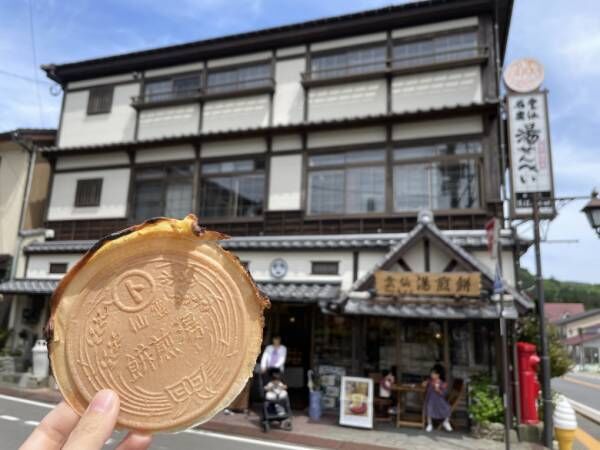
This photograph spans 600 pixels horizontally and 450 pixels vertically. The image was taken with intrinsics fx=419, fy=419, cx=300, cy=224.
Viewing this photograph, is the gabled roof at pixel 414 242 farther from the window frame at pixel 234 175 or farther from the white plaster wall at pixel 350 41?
the white plaster wall at pixel 350 41

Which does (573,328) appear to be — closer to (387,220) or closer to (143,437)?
(387,220)

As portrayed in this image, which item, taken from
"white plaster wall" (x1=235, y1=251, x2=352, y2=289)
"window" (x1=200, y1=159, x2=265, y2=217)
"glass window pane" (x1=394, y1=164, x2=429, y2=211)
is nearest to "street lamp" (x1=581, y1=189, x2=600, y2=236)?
"glass window pane" (x1=394, y1=164, x2=429, y2=211)

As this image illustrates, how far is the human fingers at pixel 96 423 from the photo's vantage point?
1.62 meters

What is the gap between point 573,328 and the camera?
59.8 metres

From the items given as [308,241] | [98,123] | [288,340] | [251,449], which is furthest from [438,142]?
[98,123]

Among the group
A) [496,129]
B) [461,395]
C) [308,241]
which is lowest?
[461,395]

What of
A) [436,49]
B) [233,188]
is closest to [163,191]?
[233,188]

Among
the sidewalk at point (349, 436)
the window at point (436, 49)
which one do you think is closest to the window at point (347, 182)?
the window at point (436, 49)

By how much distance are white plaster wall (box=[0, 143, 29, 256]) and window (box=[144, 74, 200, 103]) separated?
6.06m

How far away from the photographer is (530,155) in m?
9.64

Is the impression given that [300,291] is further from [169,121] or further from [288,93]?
[169,121]

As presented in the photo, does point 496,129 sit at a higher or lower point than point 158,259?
higher

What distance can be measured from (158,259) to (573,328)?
235 feet

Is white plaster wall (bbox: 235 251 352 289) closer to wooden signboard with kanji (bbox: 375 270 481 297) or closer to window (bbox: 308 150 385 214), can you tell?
window (bbox: 308 150 385 214)
